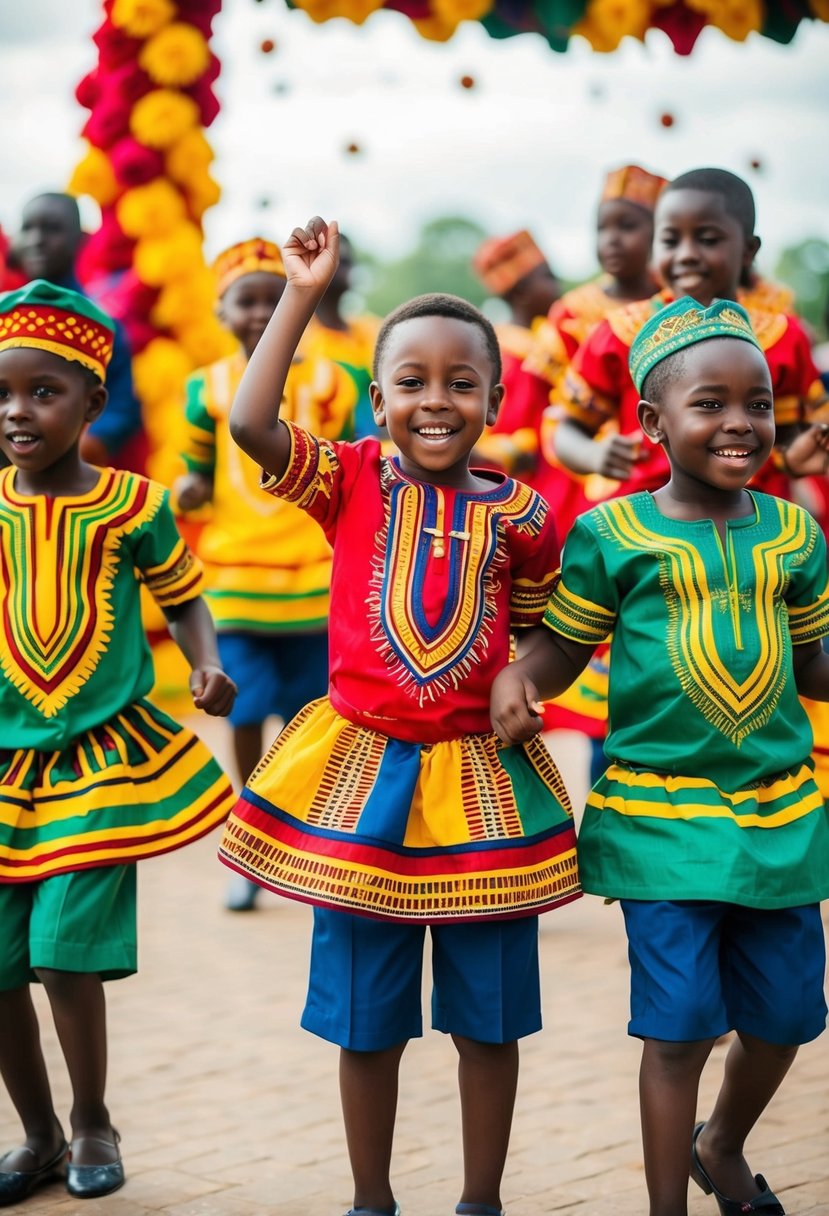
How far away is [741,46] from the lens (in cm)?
762

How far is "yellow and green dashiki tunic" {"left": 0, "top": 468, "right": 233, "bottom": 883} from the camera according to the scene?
3328mm

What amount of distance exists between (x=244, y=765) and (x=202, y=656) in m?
2.49

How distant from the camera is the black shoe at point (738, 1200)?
3076mm

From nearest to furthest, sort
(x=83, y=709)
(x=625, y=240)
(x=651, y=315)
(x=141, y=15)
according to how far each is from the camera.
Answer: (x=83, y=709) < (x=651, y=315) < (x=625, y=240) < (x=141, y=15)

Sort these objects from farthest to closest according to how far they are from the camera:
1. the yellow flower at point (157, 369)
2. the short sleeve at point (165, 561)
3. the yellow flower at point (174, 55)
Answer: the yellow flower at point (157, 369)
the yellow flower at point (174, 55)
the short sleeve at point (165, 561)

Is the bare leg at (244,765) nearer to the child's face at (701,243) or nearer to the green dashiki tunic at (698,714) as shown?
the child's face at (701,243)

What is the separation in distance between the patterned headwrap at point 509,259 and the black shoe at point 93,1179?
603 centimetres

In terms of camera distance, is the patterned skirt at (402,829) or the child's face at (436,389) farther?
the child's face at (436,389)

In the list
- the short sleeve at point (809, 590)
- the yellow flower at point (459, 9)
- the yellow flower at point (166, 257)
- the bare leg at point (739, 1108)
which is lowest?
the bare leg at point (739, 1108)

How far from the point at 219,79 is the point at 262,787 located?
7556 millimetres

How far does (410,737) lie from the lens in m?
2.97

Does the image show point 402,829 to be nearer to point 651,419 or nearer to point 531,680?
point 531,680

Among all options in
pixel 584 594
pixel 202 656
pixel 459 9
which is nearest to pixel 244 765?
pixel 202 656

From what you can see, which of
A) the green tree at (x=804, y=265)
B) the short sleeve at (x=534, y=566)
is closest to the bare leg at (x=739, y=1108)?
the short sleeve at (x=534, y=566)
